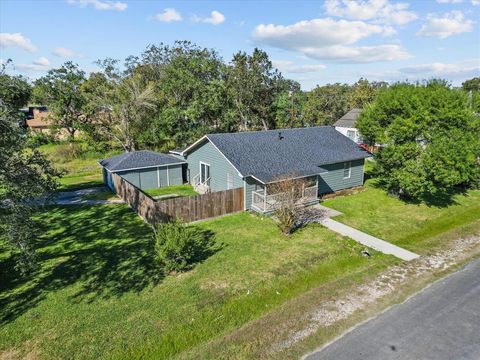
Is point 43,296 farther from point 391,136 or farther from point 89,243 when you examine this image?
point 391,136

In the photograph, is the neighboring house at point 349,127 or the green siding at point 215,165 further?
the neighboring house at point 349,127

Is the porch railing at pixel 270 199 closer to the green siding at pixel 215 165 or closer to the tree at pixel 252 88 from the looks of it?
the green siding at pixel 215 165

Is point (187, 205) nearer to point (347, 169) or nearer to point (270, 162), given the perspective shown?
point (270, 162)

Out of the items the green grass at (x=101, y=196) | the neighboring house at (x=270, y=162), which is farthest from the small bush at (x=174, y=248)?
the green grass at (x=101, y=196)

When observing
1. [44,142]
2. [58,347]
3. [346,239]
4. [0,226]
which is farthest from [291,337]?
[44,142]

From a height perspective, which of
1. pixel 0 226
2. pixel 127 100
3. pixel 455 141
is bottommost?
pixel 0 226
